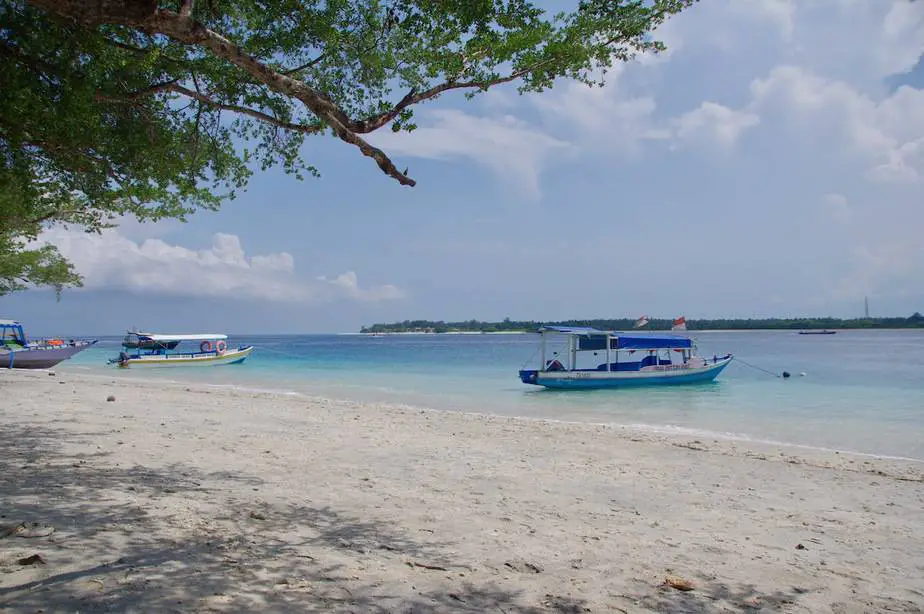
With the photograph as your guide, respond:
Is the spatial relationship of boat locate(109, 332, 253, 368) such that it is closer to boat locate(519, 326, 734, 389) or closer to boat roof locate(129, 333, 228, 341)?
boat roof locate(129, 333, 228, 341)

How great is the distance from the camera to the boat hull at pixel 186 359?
42062 mm

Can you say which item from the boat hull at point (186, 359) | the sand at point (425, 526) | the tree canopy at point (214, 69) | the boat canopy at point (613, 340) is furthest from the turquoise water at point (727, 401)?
the tree canopy at point (214, 69)

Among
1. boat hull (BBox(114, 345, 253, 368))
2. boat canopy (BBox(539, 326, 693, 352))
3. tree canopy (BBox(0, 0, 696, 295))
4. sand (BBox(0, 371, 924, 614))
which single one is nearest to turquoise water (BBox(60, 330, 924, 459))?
boat canopy (BBox(539, 326, 693, 352))

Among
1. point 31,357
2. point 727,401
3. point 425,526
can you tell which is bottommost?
point 727,401

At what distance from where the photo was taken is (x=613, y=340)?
1071 inches

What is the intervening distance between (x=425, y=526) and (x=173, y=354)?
4473 cm

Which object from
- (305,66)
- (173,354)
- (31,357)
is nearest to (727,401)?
(305,66)

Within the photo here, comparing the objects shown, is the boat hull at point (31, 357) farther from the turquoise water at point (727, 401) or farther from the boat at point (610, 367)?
the boat at point (610, 367)

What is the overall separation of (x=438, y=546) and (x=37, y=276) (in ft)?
103

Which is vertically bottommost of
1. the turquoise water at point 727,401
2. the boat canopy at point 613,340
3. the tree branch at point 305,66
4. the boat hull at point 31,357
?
the turquoise water at point 727,401

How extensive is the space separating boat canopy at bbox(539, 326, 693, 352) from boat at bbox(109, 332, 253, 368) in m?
28.7

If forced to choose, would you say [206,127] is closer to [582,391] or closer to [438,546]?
[438,546]

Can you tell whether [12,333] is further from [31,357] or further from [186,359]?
[186,359]

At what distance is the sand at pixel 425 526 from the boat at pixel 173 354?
113ft
